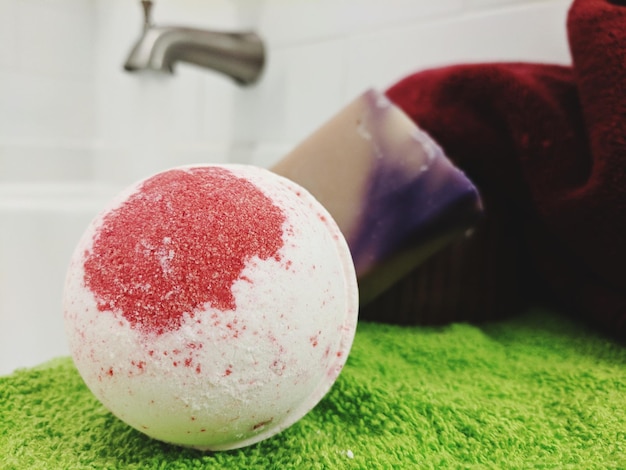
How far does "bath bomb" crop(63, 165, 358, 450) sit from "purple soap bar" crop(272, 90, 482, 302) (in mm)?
168

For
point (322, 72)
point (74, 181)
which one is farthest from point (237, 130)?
point (74, 181)

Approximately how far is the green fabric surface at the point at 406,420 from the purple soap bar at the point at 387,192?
0.29 feet

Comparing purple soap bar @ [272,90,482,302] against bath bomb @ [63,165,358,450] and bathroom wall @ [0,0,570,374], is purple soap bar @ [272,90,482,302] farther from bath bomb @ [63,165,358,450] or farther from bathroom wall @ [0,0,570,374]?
bathroom wall @ [0,0,570,374]

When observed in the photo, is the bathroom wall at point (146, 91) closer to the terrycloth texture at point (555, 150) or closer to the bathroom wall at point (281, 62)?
the bathroom wall at point (281, 62)

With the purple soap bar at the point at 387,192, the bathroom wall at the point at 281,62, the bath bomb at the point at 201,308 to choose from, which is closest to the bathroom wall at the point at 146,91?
the bathroom wall at the point at 281,62

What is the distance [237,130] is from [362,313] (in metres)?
0.53

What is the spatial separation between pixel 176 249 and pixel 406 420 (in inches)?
7.9

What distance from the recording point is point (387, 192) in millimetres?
483

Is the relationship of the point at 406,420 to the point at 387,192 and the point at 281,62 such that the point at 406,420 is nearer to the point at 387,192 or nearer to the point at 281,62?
the point at 387,192

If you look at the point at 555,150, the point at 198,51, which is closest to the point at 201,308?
the point at 555,150

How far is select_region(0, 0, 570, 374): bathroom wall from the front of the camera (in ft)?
2.23

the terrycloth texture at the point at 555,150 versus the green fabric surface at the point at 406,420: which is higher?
the terrycloth texture at the point at 555,150

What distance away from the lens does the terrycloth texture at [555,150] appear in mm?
480

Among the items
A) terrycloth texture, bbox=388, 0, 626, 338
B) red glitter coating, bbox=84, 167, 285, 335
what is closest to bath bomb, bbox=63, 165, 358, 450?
red glitter coating, bbox=84, 167, 285, 335
